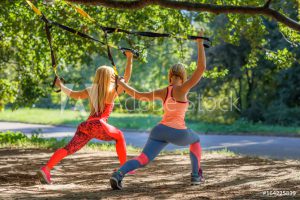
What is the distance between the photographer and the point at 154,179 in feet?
24.7

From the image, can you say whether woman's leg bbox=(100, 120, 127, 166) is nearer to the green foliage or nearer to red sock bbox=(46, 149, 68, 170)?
red sock bbox=(46, 149, 68, 170)

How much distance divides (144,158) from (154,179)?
1.47 metres

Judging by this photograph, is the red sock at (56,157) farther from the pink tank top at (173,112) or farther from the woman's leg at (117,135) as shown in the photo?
the pink tank top at (173,112)

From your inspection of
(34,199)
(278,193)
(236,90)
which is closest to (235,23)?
(278,193)

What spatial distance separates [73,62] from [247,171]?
7.47 metres

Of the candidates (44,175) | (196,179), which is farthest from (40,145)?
(196,179)

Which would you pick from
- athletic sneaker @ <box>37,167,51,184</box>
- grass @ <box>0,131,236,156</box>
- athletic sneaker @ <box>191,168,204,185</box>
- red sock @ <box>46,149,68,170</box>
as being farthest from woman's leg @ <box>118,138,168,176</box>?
grass @ <box>0,131,236,156</box>

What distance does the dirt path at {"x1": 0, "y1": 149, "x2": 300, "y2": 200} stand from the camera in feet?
20.0

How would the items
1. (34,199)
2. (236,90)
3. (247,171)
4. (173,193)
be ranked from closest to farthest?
1. (34,199)
2. (173,193)
3. (247,171)
4. (236,90)

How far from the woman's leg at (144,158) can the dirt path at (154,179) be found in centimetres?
29

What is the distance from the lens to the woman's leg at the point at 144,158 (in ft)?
20.1

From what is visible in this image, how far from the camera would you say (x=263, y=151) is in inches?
582

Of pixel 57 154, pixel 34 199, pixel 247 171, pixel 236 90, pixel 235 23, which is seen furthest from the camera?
pixel 236 90

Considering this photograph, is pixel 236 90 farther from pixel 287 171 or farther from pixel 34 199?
pixel 34 199
